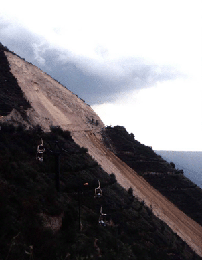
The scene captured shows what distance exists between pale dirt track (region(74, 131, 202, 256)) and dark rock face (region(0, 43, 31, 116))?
9.78m

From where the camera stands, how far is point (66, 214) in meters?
15.2

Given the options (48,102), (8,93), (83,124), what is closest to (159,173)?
(83,124)

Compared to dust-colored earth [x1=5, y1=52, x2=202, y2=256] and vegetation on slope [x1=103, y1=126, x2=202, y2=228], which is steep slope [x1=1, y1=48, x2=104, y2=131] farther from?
vegetation on slope [x1=103, y1=126, x2=202, y2=228]

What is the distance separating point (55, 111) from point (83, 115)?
6805 mm

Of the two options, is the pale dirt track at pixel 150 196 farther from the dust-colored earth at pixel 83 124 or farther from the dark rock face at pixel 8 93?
the dark rock face at pixel 8 93

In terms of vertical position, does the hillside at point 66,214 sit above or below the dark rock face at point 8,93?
below

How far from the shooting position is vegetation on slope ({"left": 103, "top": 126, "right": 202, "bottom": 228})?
34619 mm

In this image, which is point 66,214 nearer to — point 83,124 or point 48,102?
point 83,124

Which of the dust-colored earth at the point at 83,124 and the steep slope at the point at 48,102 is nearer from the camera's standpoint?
the dust-colored earth at the point at 83,124

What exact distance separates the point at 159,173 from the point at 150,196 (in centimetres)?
696

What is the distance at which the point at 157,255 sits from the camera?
18641mm

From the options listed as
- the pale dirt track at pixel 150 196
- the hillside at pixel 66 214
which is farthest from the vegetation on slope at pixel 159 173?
the hillside at pixel 66 214

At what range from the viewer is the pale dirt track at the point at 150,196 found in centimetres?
2862

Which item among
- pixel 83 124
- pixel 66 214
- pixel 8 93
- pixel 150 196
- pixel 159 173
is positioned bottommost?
pixel 150 196
